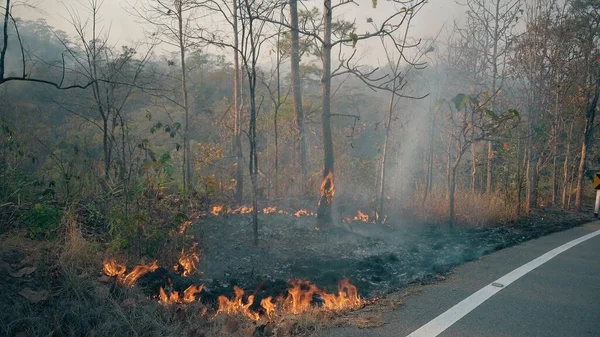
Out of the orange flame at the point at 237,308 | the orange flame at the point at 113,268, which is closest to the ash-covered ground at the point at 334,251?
the orange flame at the point at 237,308

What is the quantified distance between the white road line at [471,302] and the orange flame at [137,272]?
3.21m

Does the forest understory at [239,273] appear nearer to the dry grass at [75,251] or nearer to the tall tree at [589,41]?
the dry grass at [75,251]

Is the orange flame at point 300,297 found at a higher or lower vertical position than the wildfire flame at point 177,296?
lower

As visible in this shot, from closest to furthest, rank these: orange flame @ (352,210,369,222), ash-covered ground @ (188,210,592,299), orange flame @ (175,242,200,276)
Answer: orange flame @ (175,242,200,276), ash-covered ground @ (188,210,592,299), orange flame @ (352,210,369,222)

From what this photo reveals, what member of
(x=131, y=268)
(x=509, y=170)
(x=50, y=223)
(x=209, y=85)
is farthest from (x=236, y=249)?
(x=209, y=85)

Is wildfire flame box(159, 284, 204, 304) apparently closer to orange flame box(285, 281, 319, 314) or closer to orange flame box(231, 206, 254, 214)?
orange flame box(285, 281, 319, 314)

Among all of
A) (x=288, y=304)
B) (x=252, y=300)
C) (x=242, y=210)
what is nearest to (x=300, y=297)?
(x=288, y=304)

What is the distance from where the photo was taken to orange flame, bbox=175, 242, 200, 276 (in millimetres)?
6270

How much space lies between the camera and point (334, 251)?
25.6ft

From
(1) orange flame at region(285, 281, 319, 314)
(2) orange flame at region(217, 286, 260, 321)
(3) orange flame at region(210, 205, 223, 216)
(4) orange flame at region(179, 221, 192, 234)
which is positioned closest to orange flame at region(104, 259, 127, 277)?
(2) orange flame at region(217, 286, 260, 321)

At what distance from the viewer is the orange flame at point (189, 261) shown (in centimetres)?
627

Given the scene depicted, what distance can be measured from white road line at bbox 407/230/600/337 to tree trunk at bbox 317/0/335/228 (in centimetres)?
376

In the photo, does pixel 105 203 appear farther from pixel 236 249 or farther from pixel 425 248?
pixel 425 248

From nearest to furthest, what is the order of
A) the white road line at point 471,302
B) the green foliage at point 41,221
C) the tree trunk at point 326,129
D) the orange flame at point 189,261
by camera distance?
the white road line at point 471,302 < the green foliage at point 41,221 < the orange flame at point 189,261 < the tree trunk at point 326,129
